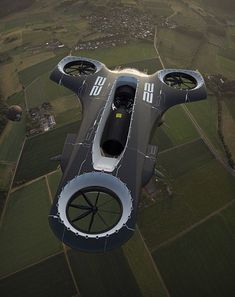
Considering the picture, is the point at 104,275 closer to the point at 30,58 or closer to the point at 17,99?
the point at 17,99

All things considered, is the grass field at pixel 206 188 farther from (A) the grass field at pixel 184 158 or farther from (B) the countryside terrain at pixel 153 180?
(A) the grass field at pixel 184 158

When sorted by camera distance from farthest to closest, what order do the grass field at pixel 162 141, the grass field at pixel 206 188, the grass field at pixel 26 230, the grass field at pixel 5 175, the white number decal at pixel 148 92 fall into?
the grass field at pixel 162 141
the grass field at pixel 5 175
the grass field at pixel 206 188
the grass field at pixel 26 230
the white number decal at pixel 148 92

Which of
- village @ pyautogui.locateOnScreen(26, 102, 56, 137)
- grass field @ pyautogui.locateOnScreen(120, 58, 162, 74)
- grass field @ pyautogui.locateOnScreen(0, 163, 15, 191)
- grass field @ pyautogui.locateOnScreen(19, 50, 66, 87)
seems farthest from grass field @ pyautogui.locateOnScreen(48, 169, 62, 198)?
grass field @ pyautogui.locateOnScreen(120, 58, 162, 74)

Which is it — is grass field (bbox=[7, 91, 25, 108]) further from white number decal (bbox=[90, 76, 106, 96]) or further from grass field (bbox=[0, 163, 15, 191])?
white number decal (bbox=[90, 76, 106, 96])

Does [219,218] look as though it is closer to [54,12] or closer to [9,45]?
[9,45]

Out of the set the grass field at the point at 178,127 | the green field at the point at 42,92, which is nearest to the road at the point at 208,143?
the grass field at the point at 178,127

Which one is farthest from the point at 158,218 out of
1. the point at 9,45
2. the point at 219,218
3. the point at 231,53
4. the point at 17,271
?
the point at 9,45

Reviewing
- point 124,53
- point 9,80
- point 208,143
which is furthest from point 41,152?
point 124,53
